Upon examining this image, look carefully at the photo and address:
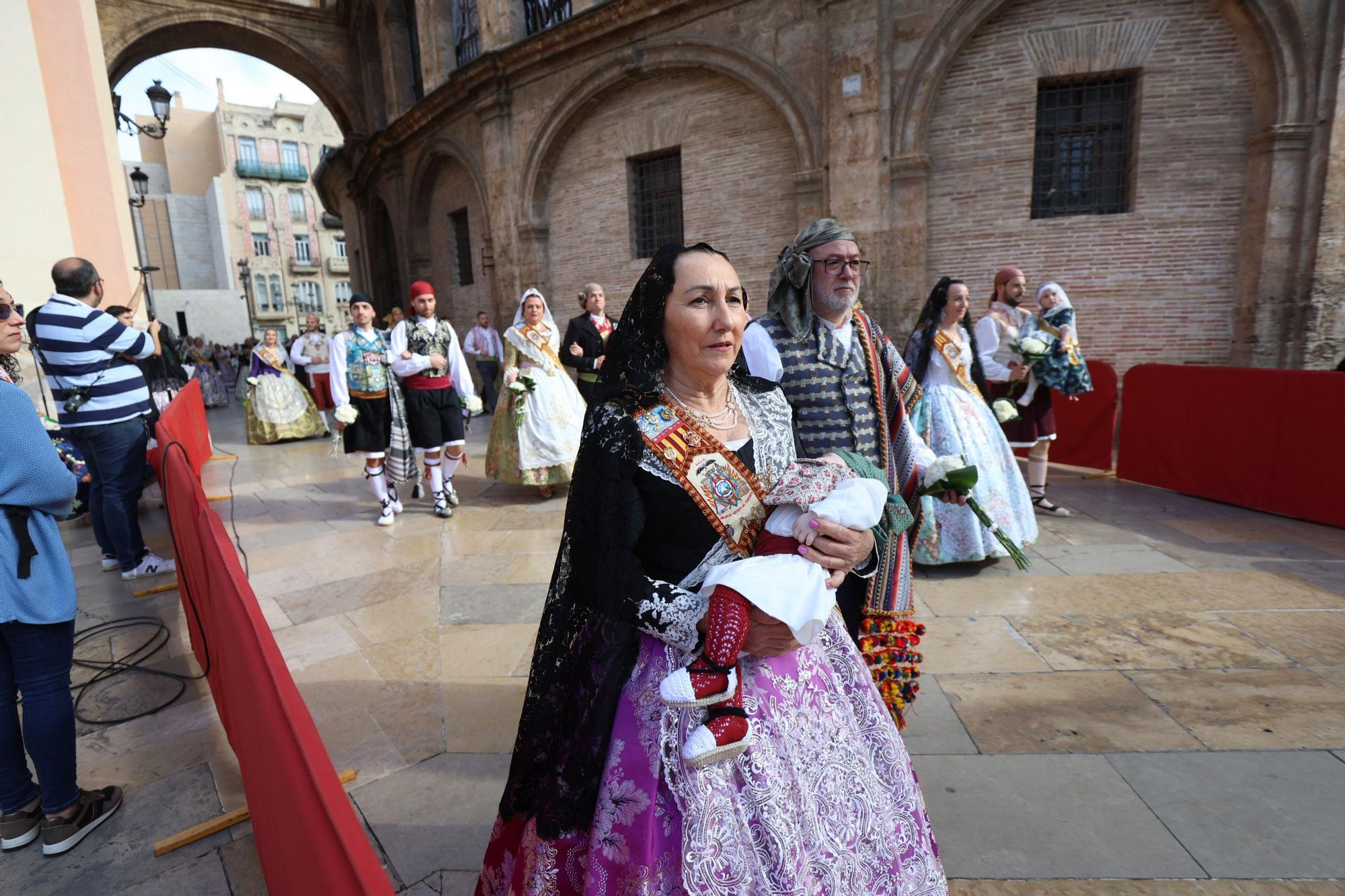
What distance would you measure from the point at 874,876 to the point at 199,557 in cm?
283

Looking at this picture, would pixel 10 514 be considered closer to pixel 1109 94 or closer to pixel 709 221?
pixel 709 221

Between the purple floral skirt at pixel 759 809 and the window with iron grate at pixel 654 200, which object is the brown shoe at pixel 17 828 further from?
A: the window with iron grate at pixel 654 200

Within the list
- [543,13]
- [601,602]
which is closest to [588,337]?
[601,602]

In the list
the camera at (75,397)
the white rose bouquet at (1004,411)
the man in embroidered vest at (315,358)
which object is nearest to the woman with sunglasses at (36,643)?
the camera at (75,397)

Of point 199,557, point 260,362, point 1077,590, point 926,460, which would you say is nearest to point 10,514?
point 199,557

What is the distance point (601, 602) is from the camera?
150cm

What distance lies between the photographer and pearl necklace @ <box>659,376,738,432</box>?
5.51 feet

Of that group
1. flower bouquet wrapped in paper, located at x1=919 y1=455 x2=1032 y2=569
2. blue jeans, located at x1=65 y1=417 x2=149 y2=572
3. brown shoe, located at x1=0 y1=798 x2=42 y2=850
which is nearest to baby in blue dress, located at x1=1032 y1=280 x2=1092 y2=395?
flower bouquet wrapped in paper, located at x1=919 y1=455 x2=1032 y2=569

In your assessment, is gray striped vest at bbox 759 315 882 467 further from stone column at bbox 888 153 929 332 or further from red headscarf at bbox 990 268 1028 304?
stone column at bbox 888 153 929 332

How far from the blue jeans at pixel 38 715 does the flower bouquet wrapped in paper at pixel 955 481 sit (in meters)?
3.11

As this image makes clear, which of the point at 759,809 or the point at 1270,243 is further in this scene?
the point at 1270,243

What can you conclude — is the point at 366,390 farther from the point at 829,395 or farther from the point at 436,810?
the point at 829,395

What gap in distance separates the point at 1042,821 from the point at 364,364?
579 centimetres

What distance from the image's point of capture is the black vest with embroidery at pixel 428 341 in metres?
5.96
